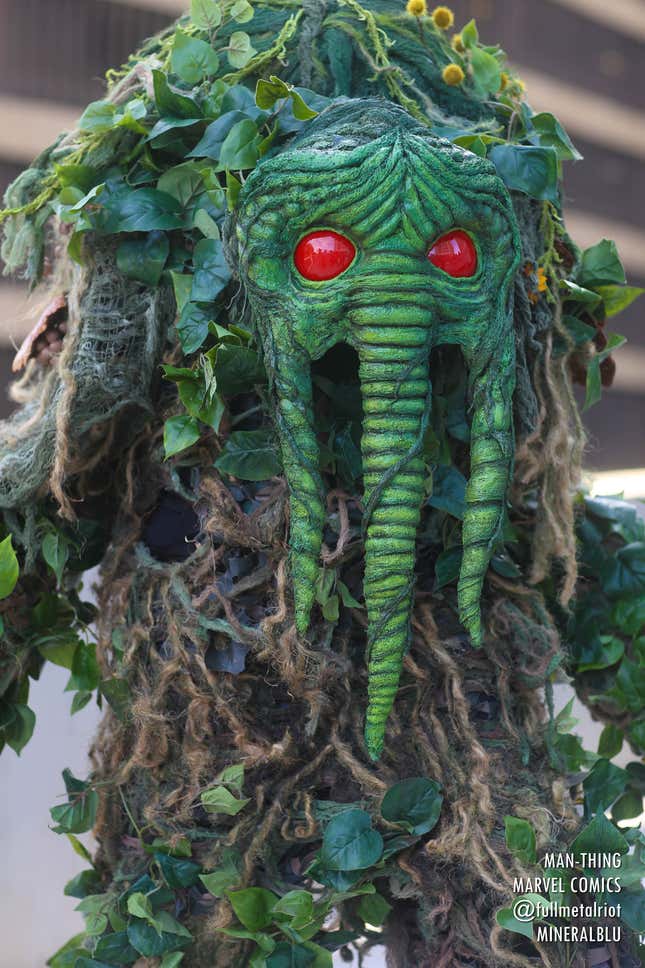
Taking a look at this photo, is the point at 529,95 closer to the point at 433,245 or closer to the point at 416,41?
the point at 416,41

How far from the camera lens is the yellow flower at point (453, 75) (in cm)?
60

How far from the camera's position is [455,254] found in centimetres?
49

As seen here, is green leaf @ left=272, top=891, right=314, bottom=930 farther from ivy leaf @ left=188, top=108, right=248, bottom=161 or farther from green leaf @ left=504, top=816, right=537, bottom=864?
ivy leaf @ left=188, top=108, right=248, bottom=161

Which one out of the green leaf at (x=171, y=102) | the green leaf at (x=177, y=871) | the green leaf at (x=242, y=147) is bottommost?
the green leaf at (x=177, y=871)

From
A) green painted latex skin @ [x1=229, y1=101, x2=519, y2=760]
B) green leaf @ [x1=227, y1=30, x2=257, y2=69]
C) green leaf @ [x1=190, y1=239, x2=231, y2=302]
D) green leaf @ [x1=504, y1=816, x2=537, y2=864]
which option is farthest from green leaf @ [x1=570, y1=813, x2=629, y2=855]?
green leaf @ [x1=227, y1=30, x2=257, y2=69]

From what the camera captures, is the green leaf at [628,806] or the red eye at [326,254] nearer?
the red eye at [326,254]

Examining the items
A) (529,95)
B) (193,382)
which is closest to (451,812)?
(193,382)

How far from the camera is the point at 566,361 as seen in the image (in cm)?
64

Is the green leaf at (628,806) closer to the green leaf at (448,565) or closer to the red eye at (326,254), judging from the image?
the green leaf at (448,565)

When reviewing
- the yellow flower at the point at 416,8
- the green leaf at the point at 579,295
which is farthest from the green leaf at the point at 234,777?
the yellow flower at the point at 416,8

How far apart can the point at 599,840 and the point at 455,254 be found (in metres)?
0.32

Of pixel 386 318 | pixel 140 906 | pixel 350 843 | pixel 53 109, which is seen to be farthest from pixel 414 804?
pixel 53 109

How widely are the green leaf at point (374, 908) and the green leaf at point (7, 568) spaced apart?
259 mm

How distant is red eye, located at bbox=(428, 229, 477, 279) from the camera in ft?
1.60
